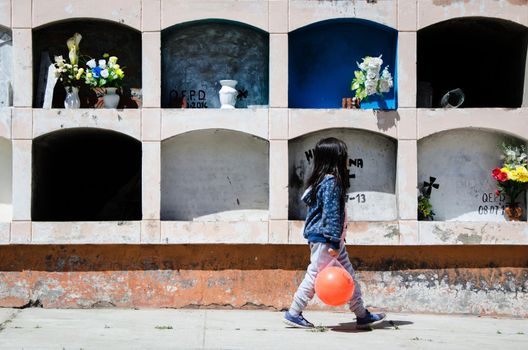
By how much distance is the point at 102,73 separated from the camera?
8.41m

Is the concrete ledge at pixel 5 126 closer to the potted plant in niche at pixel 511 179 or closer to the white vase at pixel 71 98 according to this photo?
the white vase at pixel 71 98

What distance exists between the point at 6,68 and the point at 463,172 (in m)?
4.71

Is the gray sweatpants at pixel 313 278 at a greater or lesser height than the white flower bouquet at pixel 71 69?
lesser

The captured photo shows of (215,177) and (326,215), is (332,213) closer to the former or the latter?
(326,215)

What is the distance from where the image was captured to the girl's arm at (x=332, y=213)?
6.83 meters

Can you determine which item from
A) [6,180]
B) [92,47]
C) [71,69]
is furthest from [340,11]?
[6,180]

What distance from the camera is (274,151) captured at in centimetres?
836

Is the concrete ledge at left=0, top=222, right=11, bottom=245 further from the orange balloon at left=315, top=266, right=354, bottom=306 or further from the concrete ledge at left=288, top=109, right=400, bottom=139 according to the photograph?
the orange balloon at left=315, top=266, right=354, bottom=306

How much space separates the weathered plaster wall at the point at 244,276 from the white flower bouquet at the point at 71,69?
1.65m

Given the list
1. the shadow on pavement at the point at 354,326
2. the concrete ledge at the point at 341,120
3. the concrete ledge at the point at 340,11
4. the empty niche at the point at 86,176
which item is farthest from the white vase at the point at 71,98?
the shadow on pavement at the point at 354,326

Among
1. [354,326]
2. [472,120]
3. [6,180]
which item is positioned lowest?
[354,326]

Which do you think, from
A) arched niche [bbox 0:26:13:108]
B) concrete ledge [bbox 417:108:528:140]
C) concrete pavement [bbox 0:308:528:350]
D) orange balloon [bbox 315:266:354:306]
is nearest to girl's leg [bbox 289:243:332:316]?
orange balloon [bbox 315:266:354:306]

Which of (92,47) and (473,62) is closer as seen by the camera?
(92,47)

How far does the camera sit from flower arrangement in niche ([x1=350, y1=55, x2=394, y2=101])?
8.40 m
